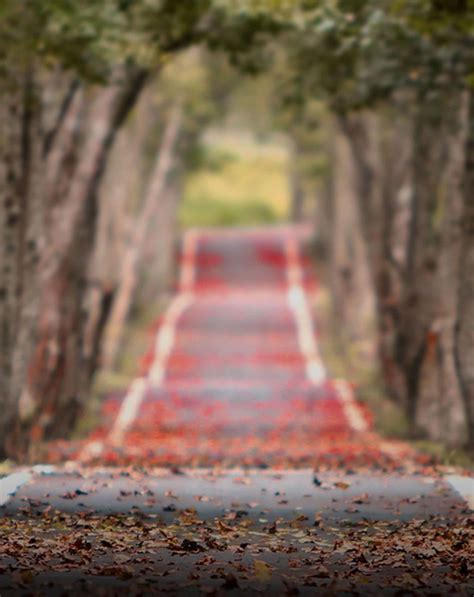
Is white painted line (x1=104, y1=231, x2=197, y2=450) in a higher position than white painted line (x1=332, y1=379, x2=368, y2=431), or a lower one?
higher

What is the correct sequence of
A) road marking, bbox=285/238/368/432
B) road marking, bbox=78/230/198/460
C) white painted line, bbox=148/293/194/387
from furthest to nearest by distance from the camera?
white painted line, bbox=148/293/194/387 < road marking, bbox=285/238/368/432 < road marking, bbox=78/230/198/460

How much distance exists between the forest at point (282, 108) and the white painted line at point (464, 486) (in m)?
4.73

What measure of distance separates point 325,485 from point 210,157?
125 ft

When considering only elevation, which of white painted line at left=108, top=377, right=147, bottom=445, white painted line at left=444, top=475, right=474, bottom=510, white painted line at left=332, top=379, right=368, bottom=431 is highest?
white painted line at left=444, top=475, right=474, bottom=510

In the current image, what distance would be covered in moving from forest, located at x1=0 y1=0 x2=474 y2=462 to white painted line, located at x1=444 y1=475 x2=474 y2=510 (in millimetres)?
A: 4730

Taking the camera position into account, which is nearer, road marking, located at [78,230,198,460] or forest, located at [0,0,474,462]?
forest, located at [0,0,474,462]

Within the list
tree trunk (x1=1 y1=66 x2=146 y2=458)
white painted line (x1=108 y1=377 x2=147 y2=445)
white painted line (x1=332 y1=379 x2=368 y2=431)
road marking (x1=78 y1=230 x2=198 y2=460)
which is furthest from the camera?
white painted line (x1=332 y1=379 x2=368 y2=431)

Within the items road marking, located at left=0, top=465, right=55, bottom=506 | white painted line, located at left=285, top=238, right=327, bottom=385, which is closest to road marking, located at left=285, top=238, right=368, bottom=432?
white painted line, located at left=285, top=238, right=327, bottom=385

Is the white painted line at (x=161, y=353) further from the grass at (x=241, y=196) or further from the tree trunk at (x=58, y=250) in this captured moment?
the grass at (x=241, y=196)

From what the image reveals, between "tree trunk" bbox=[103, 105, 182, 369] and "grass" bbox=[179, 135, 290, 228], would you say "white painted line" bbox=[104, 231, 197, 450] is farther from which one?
"grass" bbox=[179, 135, 290, 228]

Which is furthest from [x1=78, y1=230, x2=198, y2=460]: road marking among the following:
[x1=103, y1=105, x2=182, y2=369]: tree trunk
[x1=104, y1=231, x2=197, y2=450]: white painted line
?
→ [x1=103, y1=105, x2=182, y2=369]: tree trunk

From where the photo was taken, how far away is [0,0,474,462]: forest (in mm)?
15688

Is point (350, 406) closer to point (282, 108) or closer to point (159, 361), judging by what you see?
point (159, 361)

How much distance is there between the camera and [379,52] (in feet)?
56.3
